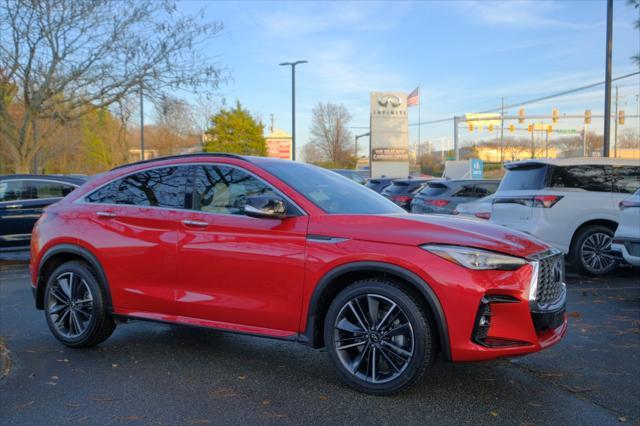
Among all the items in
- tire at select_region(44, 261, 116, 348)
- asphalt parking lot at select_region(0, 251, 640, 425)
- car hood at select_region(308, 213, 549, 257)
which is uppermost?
car hood at select_region(308, 213, 549, 257)

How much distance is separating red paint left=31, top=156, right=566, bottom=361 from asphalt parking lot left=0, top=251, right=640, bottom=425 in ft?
1.25

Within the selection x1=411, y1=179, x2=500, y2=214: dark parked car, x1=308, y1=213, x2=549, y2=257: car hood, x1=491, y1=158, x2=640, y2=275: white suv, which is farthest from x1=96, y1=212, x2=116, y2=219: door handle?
x1=411, y1=179, x2=500, y2=214: dark parked car

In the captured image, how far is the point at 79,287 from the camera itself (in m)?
4.83

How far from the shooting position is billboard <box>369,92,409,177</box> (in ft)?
138

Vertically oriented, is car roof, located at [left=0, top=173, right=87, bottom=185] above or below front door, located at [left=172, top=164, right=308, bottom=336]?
above

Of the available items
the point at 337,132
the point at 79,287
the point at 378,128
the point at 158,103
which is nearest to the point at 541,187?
the point at 79,287

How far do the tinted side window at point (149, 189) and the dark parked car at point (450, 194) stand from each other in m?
8.20

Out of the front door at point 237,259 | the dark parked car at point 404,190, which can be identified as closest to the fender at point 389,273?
the front door at point 237,259

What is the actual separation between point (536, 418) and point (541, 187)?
18.0 ft

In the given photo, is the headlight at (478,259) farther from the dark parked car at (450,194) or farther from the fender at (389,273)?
the dark parked car at (450,194)

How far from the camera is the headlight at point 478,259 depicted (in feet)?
11.2

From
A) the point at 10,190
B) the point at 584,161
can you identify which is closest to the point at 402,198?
the point at 584,161

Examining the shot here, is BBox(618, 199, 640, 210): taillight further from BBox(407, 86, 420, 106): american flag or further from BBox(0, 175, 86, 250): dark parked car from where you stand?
BBox(407, 86, 420, 106): american flag

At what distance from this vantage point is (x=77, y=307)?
4.82 m
